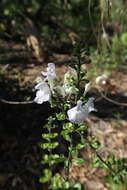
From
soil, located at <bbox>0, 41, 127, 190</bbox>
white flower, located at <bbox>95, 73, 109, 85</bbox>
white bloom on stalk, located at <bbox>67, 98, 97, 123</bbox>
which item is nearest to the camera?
white bloom on stalk, located at <bbox>67, 98, 97, 123</bbox>

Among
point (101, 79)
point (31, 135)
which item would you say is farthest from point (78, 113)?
point (101, 79)

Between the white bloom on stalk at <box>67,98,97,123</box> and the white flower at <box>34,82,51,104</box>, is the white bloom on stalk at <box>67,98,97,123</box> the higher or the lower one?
the lower one

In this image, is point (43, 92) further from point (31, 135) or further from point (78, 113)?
point (31, 135)

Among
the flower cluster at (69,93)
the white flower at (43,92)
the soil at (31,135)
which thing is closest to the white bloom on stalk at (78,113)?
the flower cluster at (69,93)

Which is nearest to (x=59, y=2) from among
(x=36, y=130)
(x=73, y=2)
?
(x=73, y=2)

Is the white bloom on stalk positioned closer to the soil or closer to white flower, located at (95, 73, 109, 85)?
the soil

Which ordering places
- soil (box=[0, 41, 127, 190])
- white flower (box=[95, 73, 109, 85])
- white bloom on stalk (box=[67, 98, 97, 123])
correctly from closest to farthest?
white bloom on stalk (box=[67, 98, 97, 123]) < soil (box=[0, 41, 127, 190]) < white flower (box=[95, 73, 109, 85])

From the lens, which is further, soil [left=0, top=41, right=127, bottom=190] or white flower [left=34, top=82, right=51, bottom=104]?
soil [left=0, top=41, right=127, bottom=190]

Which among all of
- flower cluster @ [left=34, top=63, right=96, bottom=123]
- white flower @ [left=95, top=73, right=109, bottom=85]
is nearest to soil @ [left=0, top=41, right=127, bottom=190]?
white flower @ [left=95, top=73, right=109, bottom=85]

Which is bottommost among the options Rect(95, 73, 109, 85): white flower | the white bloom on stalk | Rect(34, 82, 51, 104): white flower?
Rect(95, 73, 109, 85): white flower
